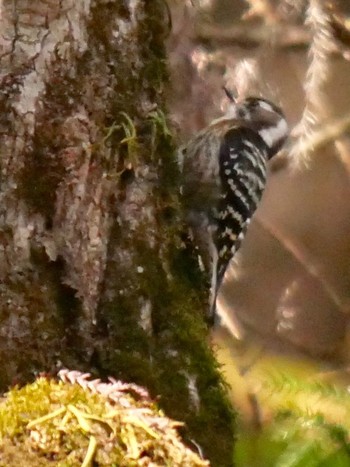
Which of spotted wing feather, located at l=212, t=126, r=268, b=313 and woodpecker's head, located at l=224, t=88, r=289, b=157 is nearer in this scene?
spotted wing feather, located at l=212, t=126, r=268, b=313

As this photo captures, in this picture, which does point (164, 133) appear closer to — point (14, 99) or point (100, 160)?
point (100, 160)

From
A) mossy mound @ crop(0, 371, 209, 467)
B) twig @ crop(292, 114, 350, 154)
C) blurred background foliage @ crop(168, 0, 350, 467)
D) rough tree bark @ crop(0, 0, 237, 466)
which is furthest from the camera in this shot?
twig @ crop(292, 114, 350, 154)

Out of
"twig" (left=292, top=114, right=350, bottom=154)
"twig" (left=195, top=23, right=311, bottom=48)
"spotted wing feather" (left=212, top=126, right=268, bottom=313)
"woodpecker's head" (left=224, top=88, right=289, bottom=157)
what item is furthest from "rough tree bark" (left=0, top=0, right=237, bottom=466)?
"twig" (left=292, top=114, right=350, bottom=154)

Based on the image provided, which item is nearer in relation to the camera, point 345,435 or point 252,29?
point 345,435

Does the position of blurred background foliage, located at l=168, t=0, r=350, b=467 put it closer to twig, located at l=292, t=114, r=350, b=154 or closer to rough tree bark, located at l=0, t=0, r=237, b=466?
twig, located at l=292, t=114, r=350, b=154

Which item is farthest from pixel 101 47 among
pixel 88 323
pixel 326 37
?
pixel 326 37

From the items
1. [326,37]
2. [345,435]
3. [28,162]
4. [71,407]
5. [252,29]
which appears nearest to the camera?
[71,407]

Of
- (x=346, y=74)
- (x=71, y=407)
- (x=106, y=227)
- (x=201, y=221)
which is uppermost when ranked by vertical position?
(x=71, y=407)
